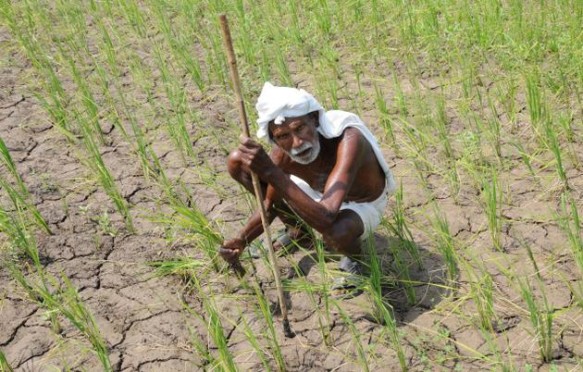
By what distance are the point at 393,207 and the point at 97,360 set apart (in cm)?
149

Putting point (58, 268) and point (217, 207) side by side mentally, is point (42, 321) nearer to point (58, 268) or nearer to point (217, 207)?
point (58, 268)

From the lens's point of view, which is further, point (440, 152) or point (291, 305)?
point (440, 152)

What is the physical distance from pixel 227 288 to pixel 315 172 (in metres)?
0.61

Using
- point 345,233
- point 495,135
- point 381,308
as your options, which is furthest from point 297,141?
point 495,135

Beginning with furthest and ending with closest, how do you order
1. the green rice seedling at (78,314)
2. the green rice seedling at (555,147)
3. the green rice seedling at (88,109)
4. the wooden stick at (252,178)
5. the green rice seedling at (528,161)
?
1. the green rice seedling at (88,109)
2. the green rice seedling at (528,161)
3. the green rice seedling at (555,147)
4. the green rice seedling at (78,314)
5. the wooden stick at (252,178)

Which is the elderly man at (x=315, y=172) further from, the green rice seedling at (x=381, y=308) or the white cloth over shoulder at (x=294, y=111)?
the green rice seedling at (x=381, y=308)

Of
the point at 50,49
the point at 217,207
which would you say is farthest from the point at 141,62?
the point at 217,207

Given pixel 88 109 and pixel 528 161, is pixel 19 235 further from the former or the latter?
pixel 528 161

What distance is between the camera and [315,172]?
4016 millimetres

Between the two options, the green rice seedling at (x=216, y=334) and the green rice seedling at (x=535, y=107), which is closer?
the green rice seedling at (x=216, y=334)

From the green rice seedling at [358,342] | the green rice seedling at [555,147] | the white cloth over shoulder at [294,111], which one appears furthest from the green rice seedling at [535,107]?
the green rice seedling at [358,342]

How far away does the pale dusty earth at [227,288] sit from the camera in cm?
362

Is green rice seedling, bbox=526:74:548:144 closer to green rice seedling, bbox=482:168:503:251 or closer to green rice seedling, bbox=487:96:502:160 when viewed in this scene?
green rice seedling, bbox=487:96:502:160

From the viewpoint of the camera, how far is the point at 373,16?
582 cm
